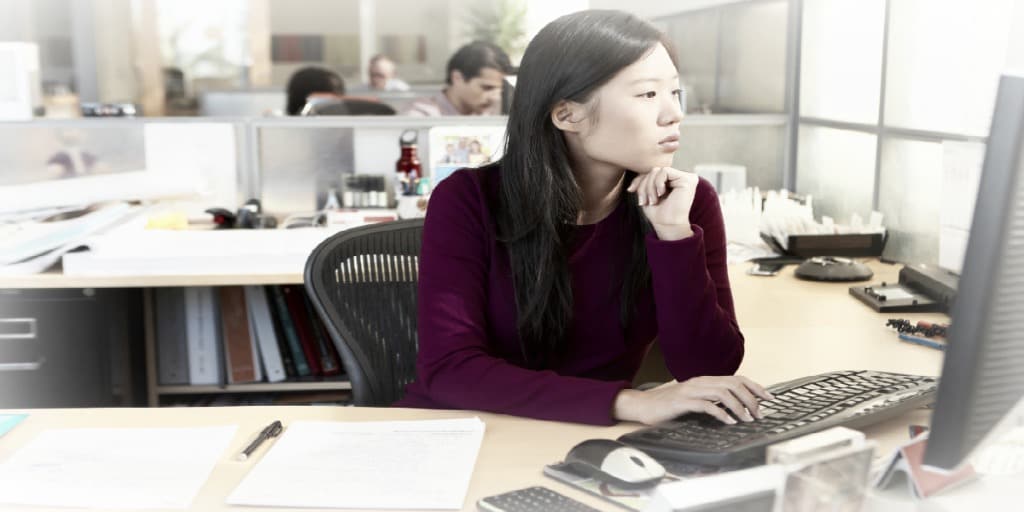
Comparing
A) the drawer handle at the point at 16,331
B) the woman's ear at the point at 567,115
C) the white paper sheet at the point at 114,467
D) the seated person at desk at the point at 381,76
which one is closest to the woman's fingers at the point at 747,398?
the woman's ear at the point at 567,115

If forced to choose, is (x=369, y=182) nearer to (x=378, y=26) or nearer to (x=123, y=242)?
(x=123, y=242)

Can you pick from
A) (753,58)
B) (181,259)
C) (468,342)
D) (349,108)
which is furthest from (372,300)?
(349,108)

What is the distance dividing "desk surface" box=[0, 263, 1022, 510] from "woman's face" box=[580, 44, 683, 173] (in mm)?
358

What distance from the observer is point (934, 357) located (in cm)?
152

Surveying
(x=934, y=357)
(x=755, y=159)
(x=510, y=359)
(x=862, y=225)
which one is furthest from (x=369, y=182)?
(x=934, y=357)

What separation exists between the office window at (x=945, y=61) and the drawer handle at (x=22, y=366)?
1982 mm

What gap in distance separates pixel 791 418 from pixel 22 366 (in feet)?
5.80

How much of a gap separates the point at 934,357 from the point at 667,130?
1.83 feet

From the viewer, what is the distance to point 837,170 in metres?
2.73

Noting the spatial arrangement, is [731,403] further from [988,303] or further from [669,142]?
[988,303]

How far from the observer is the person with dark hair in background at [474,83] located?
3.82m

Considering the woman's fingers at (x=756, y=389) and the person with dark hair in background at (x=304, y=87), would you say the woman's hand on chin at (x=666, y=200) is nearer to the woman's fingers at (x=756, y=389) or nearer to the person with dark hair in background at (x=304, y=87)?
the woman's fingers at (x=756, y=389)

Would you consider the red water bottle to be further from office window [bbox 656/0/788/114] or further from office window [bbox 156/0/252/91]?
office window [bbox 156/0/252/91]

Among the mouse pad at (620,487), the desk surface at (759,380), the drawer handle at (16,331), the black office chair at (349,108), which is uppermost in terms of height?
the black office chair at (349,108)
